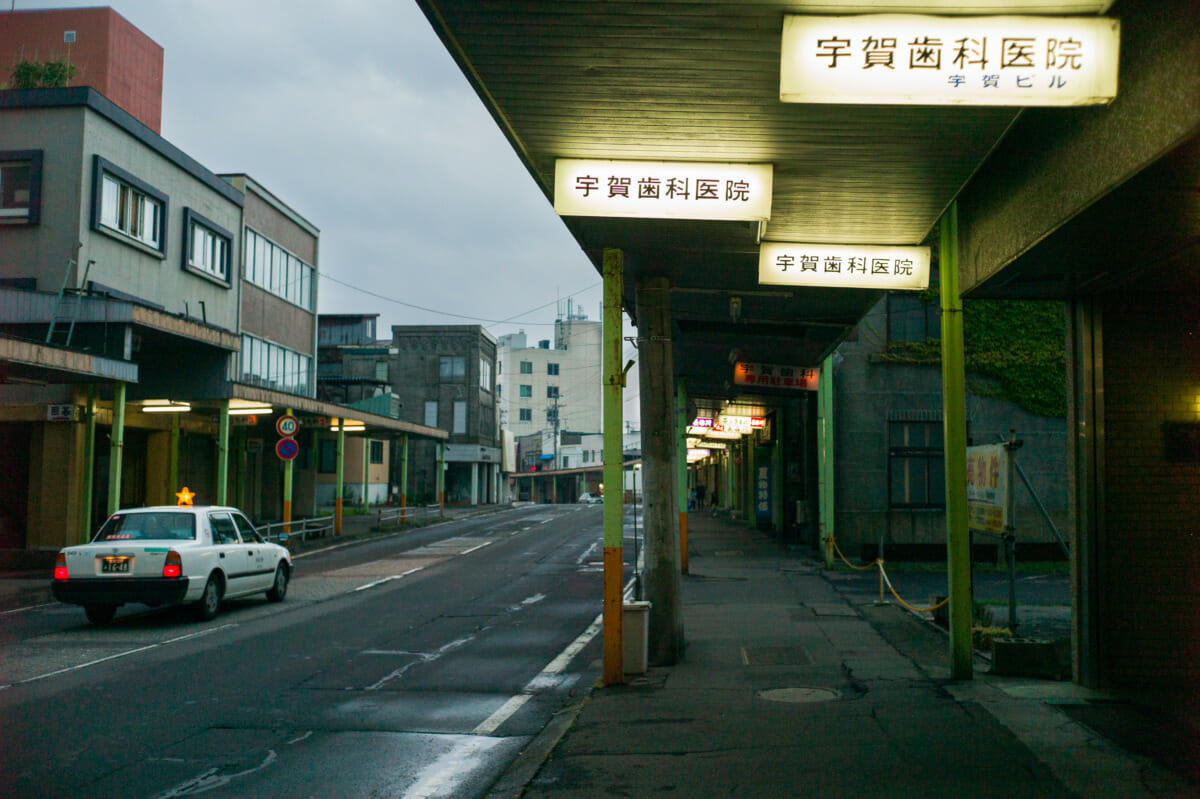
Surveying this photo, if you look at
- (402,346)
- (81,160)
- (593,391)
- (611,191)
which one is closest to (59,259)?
(81,160)

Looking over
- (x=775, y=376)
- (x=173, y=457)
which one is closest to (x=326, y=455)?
(x=173, y=457)

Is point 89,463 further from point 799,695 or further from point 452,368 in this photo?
point 452,368

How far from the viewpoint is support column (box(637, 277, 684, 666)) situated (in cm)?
1168

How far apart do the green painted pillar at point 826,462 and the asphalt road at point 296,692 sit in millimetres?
6825

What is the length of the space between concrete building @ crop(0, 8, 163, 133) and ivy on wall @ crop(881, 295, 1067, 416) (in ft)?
80.6

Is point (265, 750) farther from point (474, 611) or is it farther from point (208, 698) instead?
point (474, 611)

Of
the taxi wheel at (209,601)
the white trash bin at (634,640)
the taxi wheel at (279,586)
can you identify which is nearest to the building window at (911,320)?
the taxi wheel at (279,586)

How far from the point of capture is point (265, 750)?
25.4ft

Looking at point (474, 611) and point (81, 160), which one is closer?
point (474, 611)

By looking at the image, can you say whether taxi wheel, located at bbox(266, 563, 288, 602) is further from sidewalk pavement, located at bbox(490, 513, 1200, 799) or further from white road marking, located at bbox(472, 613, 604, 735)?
sidewalk pavement, located at bbox(490, 513, 1200, 799)

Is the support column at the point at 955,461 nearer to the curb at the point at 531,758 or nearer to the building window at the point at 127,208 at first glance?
the curb at the point at 531,758

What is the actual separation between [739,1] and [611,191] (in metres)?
2.89

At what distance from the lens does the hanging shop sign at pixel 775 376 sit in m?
19.3

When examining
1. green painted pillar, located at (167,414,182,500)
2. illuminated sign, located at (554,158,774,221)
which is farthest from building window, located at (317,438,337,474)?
illuminated sign, located at (554,158,774,221)
